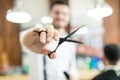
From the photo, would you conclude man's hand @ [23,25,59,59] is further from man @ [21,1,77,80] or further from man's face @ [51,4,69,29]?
man's face @ [51,4,69,29]

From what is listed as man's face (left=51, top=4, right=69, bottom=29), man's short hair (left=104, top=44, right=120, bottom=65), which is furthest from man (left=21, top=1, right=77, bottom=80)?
man's short hair (left=104, top=44, right=120, bottom=65)

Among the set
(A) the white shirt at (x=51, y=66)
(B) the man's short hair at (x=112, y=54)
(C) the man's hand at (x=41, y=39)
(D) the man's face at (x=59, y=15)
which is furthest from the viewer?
(B) the man's short hair at (x=112, y=54)

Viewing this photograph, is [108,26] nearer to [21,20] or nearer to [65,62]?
[65,62]

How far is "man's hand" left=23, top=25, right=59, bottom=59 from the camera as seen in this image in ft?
1.29

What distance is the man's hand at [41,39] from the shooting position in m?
0.39

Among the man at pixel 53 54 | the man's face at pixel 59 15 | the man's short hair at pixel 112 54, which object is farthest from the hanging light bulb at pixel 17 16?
the man's short hair at pixel 112 54

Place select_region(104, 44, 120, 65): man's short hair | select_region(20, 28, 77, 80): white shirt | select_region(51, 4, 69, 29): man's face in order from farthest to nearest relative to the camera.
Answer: select_region(104, 44, 120, 65): man's short hair, select_region(51, 4, 69, 29): man's face, select_region(20, 28, 77, 80): white shirt

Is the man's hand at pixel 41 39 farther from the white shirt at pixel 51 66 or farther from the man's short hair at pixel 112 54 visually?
the man's short hair at pixel 112 54

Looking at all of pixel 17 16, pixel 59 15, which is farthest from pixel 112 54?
pixel 17 16

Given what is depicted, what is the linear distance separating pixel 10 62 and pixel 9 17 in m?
1.49

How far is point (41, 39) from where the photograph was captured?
388 mm

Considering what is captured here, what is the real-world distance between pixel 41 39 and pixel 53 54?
1.3 inches

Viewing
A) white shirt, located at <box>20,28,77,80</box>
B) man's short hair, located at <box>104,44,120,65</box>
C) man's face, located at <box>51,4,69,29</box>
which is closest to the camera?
white shirt, located at <box>20,28,77,80</box>

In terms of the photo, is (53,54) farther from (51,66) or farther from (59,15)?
(59,15)
